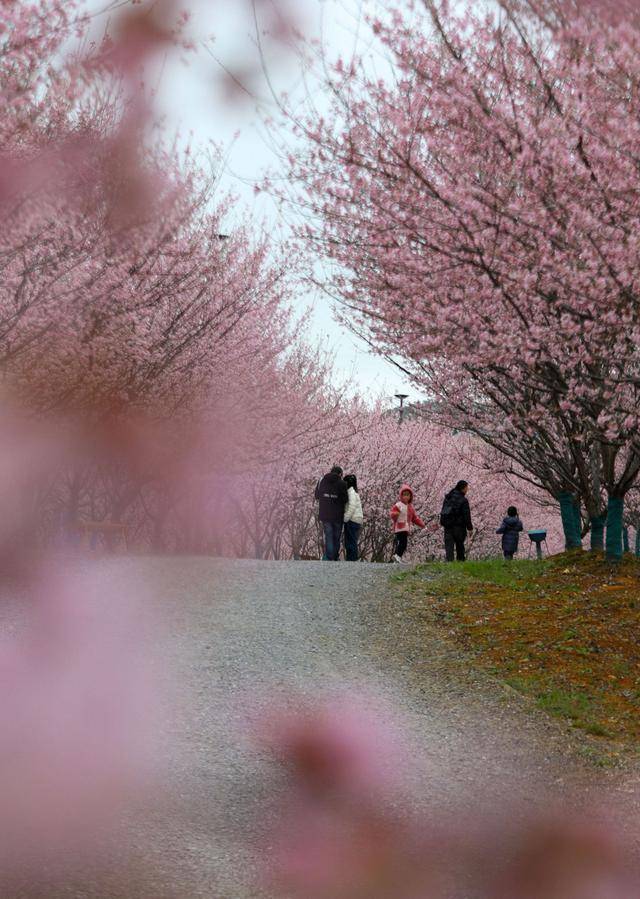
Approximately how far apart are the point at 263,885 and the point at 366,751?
254 centimetres

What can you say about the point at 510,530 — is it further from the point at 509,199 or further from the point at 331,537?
the point at 509,199

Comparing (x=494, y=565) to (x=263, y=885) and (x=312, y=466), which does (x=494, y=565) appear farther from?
(x=312, y=466)

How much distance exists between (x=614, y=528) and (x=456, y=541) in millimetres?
5848

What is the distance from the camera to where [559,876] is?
5129 mm

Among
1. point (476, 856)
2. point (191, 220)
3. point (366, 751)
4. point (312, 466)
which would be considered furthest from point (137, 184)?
point (312, 466)

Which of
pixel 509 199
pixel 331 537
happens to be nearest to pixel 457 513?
pixel 331 537

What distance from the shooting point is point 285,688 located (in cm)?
887

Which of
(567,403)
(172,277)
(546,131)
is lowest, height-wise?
(567,403)

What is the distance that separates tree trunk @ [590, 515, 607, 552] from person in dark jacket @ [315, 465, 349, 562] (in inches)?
196

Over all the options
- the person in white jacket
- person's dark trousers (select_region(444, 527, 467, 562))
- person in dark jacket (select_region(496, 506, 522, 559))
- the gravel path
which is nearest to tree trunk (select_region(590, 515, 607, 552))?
person's dark trousers (select_region(444, 527, 467, 562))

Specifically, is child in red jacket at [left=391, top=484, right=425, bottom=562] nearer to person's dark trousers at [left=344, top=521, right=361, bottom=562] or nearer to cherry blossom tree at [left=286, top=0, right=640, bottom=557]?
person's dark trousers at [left=344, top=521, right=361, bottom=562]

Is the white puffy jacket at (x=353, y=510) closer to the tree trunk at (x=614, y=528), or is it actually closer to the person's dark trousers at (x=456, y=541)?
the person's dark trousers at (x=456, y=541)

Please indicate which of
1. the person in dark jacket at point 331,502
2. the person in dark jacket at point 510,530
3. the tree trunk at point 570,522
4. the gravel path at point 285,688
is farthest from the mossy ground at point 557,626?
the person in dark jacket at point 510,530

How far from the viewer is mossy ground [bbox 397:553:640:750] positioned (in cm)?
877
